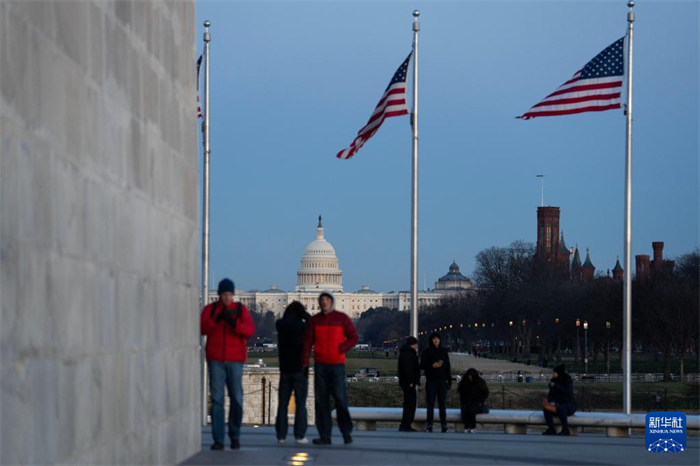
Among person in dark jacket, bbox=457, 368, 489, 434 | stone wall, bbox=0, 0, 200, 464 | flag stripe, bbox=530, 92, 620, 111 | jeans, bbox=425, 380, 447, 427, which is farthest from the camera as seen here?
flag stripe, bbox=530, 92, 620, 111

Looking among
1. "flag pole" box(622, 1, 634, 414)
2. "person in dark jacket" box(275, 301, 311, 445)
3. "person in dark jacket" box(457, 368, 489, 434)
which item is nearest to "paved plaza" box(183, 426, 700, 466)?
"person in dark jacket" box(275, 301, 311, 445)

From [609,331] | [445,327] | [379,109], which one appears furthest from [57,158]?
[445,327]

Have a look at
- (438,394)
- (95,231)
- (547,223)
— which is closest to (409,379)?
(438,394)

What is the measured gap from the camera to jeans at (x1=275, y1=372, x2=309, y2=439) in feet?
48.3

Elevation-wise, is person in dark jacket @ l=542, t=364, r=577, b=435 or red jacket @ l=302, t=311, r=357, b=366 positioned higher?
red jacket @ l=302, t=311, r=357, b=366

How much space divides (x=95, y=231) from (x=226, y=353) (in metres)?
5.45

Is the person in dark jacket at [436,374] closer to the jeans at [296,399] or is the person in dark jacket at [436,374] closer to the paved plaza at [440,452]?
the paved plaza at [440,452]

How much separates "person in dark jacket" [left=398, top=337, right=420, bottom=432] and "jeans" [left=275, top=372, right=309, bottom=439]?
5.07m

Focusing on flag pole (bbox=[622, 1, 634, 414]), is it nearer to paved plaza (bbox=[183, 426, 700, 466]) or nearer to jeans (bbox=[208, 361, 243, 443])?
paved plaza (bbox=[183, 426, 700, 466])

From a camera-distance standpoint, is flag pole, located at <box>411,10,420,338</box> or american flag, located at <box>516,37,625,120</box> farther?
flag pole, located at <box>411,10,420,338</box>

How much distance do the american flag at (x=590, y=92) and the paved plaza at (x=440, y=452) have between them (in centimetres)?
696

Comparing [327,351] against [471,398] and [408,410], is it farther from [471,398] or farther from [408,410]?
[471,398]

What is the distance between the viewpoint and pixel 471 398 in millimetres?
20672

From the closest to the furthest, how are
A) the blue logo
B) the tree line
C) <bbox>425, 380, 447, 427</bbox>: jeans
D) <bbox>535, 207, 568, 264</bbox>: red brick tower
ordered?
the blue logo → <bbox>425, 380, 447, 427</bbox>: jeans → the tree line → <bbox>535, 207, 568, 264</bbox>: red brick tower
